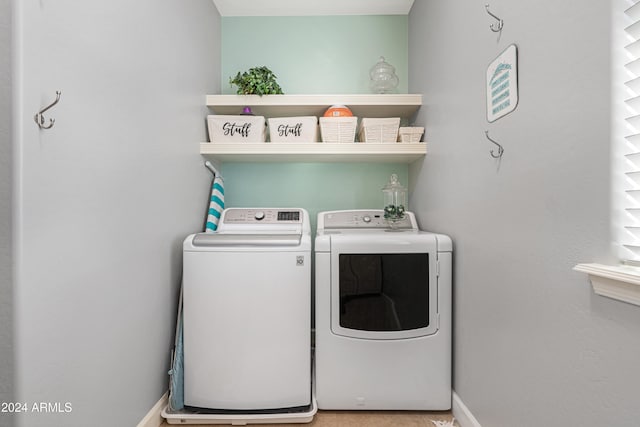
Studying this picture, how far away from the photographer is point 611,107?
68 centimetres

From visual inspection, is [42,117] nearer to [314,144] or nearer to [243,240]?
[243,240]

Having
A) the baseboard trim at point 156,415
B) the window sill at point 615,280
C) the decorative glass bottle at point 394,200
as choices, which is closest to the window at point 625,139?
the window sill at point 615,280

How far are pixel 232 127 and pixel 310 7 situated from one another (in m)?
1.04

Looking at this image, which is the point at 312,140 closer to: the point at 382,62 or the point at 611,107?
the point at 382,62

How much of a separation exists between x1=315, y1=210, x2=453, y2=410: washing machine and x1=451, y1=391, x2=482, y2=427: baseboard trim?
31 millimetres

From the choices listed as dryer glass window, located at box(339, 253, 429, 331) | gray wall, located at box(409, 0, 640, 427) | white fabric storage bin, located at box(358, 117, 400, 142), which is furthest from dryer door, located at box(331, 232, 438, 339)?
white fabric storage bin, located at box(358, 117, 400, 142)

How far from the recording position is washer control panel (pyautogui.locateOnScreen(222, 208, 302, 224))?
72.1 inches

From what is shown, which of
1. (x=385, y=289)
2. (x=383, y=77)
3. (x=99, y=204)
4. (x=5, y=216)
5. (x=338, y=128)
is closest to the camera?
(x=5, y=216)

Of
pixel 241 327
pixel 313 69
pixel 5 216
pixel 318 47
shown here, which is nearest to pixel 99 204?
pixel 5 216

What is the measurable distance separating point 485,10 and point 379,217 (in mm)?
1121

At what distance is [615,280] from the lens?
0.64m

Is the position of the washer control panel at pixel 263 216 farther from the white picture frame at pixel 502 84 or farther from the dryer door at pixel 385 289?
the white picture frame at pixel 502 84

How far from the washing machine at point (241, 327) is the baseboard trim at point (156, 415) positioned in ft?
0.34

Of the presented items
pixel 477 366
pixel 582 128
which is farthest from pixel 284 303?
pixel 582 128
